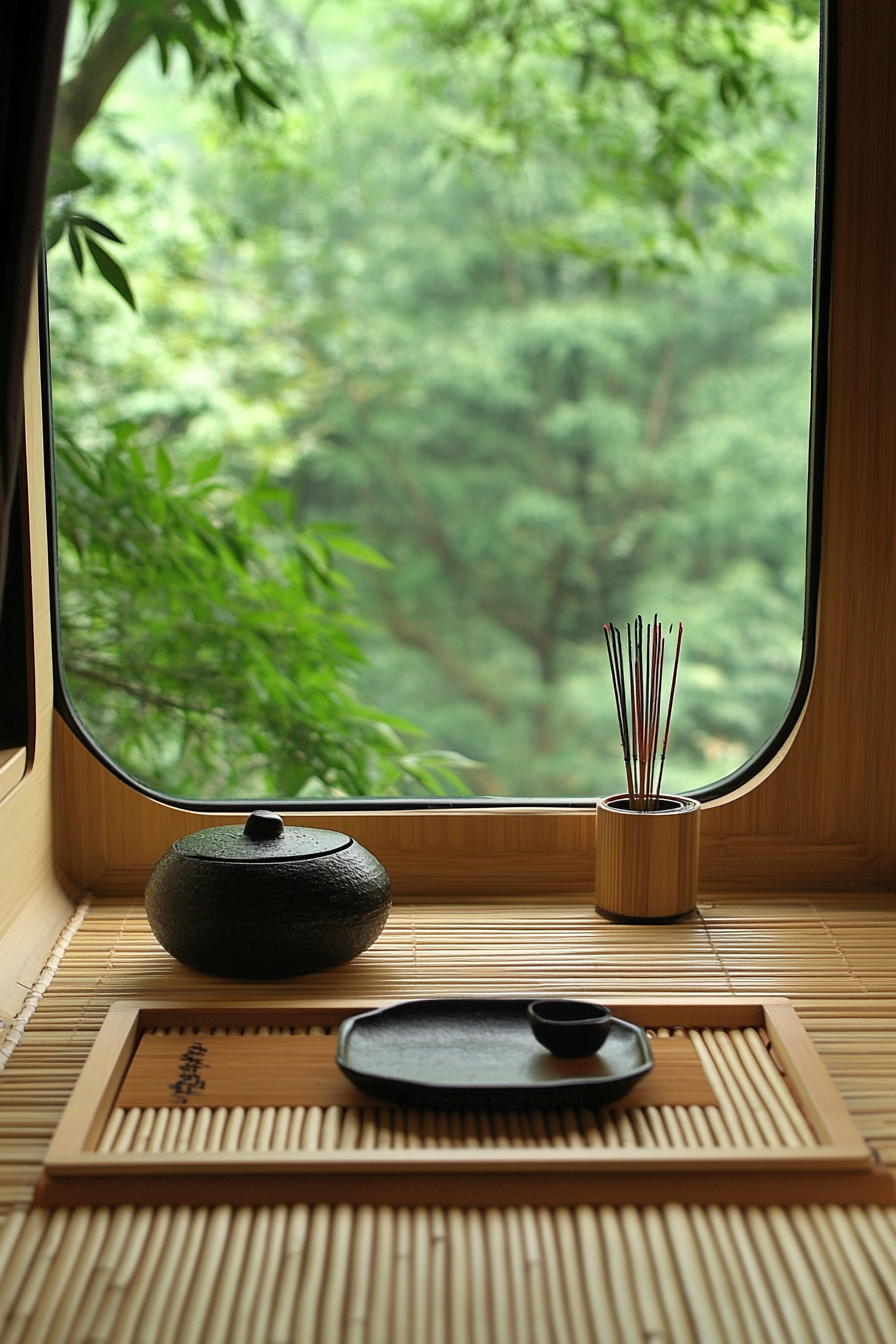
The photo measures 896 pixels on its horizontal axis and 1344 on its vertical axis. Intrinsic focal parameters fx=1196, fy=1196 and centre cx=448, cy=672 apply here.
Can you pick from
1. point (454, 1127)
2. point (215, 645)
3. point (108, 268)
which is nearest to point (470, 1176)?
point (454, 1127)

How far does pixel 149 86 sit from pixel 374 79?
3.54 feet

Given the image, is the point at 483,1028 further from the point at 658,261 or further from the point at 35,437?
the point at 658,261

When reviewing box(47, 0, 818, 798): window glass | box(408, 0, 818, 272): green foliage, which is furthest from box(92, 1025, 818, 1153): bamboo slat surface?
box(47, 0, 818, 798): window glass

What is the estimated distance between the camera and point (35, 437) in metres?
1.23

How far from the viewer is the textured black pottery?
3.33 feet

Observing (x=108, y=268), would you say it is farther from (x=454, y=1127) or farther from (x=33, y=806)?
(x=454, y=1127)

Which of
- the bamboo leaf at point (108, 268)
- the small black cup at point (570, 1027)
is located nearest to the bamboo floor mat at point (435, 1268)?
the small black cup at point (570, 1027)

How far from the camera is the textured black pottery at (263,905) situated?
1016mm

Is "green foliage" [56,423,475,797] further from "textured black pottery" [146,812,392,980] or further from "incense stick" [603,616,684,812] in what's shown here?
"textured black pottery" [146,812,392,980]

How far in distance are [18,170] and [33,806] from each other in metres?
0.60

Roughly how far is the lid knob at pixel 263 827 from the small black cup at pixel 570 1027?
11.9 inches

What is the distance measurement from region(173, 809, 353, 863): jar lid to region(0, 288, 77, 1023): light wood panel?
164 mm

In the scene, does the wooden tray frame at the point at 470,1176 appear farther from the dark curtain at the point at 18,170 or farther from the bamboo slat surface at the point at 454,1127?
the dark curtain at the point at 18,170

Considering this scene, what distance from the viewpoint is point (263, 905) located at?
101cm
